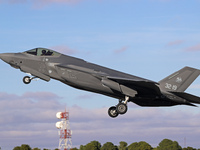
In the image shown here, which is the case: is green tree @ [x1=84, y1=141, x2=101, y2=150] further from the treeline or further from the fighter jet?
the fighter jet

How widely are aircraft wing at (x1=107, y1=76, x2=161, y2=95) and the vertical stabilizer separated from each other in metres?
1.33

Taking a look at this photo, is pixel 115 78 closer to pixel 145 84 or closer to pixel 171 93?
pixel 145 84

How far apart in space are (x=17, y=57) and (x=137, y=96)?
9515 mm

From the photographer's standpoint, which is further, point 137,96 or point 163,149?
point 163,149

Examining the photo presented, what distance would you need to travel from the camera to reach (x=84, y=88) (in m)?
31.9

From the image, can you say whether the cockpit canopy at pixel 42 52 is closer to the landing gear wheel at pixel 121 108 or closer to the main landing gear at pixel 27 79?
the main landing gear at pixel 27 79

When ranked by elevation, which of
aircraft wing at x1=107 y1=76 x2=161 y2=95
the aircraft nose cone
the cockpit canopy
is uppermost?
the cockpit canopy

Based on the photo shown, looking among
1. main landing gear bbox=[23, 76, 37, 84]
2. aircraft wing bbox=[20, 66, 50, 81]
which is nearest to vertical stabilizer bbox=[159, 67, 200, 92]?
aircraft wing bbox=[20, 66, 50, 81]

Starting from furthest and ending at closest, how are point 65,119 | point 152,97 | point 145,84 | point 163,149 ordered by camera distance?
1. point 163,149
2. point 65,119
3. point 152,97
4. point 145,84

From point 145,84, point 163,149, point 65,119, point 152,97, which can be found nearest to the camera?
point 145,84

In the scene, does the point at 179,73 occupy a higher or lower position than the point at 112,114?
higher

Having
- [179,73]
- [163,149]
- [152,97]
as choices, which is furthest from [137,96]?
[163,149]

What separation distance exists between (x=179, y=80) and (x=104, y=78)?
6.08 metres

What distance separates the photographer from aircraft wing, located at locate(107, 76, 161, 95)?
1203 inches
